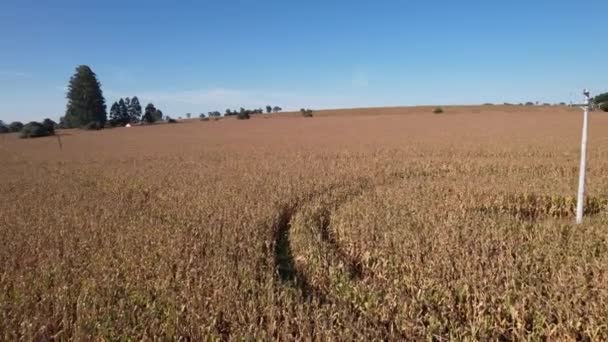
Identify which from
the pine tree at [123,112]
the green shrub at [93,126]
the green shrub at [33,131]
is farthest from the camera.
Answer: the pine tree at [123,112]

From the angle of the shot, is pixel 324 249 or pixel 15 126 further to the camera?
pixel 15 126

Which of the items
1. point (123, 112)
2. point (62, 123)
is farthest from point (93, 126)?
point (123, 112)

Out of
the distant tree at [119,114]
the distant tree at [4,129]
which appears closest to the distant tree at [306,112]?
the distant tree at [119,114]

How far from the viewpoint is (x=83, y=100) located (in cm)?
7088

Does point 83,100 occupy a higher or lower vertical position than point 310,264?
higher

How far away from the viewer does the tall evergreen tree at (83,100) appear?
70438mm

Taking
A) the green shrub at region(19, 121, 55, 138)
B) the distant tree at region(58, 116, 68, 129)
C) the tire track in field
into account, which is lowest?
the tire track in field

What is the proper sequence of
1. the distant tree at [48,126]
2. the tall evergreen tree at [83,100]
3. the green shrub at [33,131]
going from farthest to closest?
the tall evergreen tree at [83,100], the distant tree at [48,126], the green shrub at [33,131]

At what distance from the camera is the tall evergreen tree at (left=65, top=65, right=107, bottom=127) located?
231 feet

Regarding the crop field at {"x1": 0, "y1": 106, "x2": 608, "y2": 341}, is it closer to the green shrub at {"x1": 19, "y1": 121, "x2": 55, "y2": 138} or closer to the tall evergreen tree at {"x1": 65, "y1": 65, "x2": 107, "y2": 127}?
the green shrub at {"x1": 19, "y1": 121, "x2": 55, "y2": 138}

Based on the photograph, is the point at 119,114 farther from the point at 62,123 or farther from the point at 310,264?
the point at 310,264

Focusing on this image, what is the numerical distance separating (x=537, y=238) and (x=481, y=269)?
1803mm

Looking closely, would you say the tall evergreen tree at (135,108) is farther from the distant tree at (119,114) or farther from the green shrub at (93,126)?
the green shrub at (93,126)

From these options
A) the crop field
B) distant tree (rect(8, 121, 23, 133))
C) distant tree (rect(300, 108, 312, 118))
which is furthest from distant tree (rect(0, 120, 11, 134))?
the crop field
